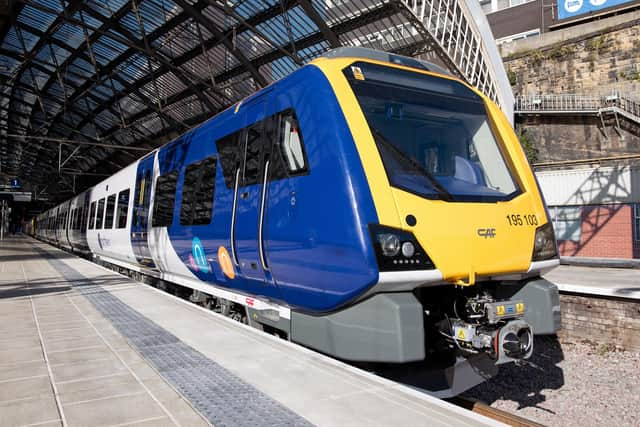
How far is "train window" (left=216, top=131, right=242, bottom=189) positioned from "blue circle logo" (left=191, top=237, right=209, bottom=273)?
1.10 m

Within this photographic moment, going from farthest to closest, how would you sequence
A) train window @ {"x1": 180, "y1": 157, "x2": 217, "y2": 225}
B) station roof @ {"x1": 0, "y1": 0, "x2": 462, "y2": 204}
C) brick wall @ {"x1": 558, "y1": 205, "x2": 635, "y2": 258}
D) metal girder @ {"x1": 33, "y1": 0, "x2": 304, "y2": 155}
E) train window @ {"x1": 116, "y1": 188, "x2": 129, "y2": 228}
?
brick wall @ {"x1": 558, "y1": 205, "x2": 635, "y2": 258}
metal girder @ {"x1": 33, "y1": 0, "x2": 304, "y2": 155}
station roof @ {"x1": 0, "y1": 0, "x2": 462, "y2": 204}
train window @ {"x1": 116, "y1": 188, "x2": 129, "y2": 228}
train window @ {"x1": 180, "y1": 157, "x2": 217, "y2": 225}

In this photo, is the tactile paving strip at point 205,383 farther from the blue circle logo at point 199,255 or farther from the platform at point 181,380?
the blue circle logo at point 199,255

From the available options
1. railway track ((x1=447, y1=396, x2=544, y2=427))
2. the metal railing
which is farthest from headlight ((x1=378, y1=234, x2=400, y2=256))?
the metal railing

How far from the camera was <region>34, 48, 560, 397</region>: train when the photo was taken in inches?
136

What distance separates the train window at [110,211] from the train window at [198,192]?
5.58 meters

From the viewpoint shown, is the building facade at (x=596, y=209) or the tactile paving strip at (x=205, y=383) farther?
the building facade at (x=596, y=209)

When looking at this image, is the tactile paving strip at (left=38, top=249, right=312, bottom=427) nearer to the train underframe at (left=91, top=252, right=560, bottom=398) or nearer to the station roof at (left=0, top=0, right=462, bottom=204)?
the train underframe at (left=91, top=252, right=560, bottom=398)

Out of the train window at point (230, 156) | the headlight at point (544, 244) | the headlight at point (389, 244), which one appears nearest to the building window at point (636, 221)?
the headlight at point (544, 244)

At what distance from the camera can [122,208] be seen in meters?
10.4

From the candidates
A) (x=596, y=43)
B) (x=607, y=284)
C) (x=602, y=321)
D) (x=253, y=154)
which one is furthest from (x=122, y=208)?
(x=596, y=43)

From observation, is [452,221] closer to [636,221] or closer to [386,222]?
[386,222]

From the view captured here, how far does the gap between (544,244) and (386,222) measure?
1759 mm

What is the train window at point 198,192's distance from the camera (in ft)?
18.7

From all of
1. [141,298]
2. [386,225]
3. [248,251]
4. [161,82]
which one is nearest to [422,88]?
[386,225]
